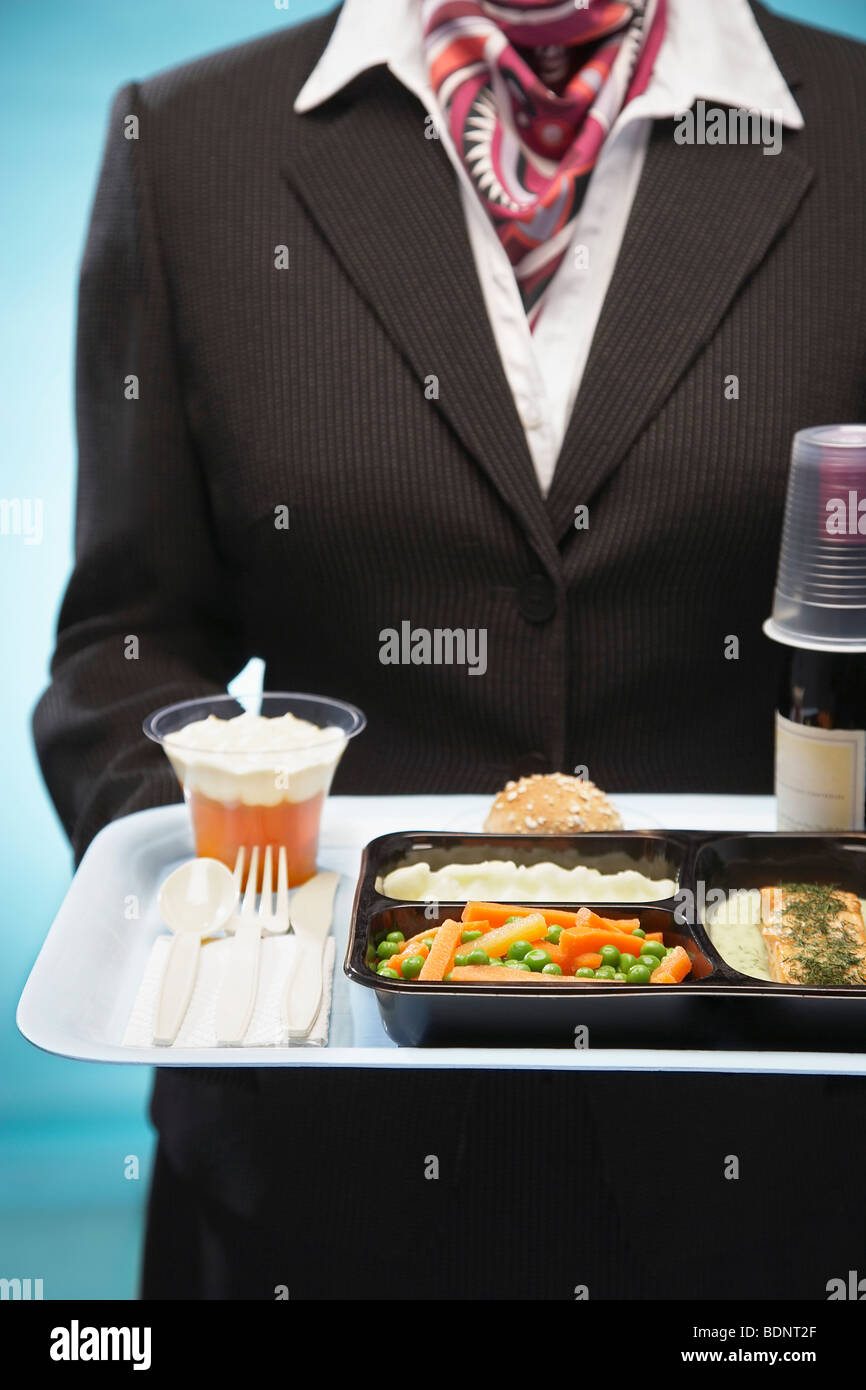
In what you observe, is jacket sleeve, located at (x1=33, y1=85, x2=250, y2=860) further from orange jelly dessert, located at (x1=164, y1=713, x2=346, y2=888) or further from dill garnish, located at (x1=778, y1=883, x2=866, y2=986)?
dill garnish, located at (x1=778, y1=883, x2=866, y2=986)

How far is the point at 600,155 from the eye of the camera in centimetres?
185

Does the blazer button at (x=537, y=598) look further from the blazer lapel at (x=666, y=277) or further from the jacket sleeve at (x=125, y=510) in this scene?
the jacket sleeve at (x=125, y=510)

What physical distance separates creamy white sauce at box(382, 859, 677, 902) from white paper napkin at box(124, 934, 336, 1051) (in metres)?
0.13

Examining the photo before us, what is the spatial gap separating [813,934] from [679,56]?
1.16m

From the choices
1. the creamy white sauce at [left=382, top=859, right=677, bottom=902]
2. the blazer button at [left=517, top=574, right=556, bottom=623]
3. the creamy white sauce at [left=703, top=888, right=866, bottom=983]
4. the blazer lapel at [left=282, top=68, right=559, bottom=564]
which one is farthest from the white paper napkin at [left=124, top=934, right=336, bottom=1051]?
the blazer lapel at [left=282, top=68, right=559, bottom=564]

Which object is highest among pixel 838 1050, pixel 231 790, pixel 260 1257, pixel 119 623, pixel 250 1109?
pixel 119 623

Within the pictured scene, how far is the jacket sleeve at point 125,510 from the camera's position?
6.08 ft

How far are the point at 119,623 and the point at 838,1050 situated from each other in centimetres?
108

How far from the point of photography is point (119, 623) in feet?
6.19

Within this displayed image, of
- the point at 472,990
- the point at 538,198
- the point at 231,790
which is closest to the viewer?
the point at 472,990

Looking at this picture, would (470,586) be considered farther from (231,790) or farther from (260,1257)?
(260,1257)

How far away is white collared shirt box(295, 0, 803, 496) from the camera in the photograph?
5.92 feet

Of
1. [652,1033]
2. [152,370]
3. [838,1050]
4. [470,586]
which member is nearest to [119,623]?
[152,370]

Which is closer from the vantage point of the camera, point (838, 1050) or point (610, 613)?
point (838, 1050)
